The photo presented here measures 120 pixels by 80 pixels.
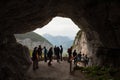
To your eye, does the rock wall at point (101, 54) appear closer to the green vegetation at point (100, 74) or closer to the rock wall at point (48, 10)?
the rock wall at point (48, 10)

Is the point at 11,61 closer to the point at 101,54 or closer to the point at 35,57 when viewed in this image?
the point at 35,57

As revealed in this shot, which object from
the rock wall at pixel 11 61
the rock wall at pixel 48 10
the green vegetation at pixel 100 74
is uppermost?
the rock wall at pixel 48 10

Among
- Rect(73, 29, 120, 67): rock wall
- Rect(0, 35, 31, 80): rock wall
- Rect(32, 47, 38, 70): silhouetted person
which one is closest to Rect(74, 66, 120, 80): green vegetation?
Rect(73, 29, 120, 67): rock wall

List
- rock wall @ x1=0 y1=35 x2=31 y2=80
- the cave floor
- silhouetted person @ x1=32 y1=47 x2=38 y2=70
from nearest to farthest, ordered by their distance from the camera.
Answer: rock wall @ x1=0 y1=35 x2=31 y2=80, the cave floor, silhouetted person @ x1=32 y1=47 x2=38 y2=70

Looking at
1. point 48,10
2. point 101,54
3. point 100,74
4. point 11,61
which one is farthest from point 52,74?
point 101,54

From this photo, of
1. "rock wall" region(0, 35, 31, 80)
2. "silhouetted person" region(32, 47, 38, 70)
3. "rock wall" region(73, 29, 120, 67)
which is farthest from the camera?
"rock wall" region(73, 29, 120, 67)

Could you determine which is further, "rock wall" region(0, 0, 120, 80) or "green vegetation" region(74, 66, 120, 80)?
"green vegetation" region(74, 66, 120, 80)

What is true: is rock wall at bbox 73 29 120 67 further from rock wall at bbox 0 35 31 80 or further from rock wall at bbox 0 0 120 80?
rock wall at bbox 0 35 31 80

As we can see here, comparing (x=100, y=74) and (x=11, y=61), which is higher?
(x=11, y=61)

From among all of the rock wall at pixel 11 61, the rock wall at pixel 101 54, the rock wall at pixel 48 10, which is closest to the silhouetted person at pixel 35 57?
the rock wall at pixel 11 61

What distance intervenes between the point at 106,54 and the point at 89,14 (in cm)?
928

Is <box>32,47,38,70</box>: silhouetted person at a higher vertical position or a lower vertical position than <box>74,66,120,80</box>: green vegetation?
higher

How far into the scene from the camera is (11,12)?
21891mm

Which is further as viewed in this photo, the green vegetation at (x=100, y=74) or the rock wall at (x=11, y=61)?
the green vegetation at (x=100, y=74)
